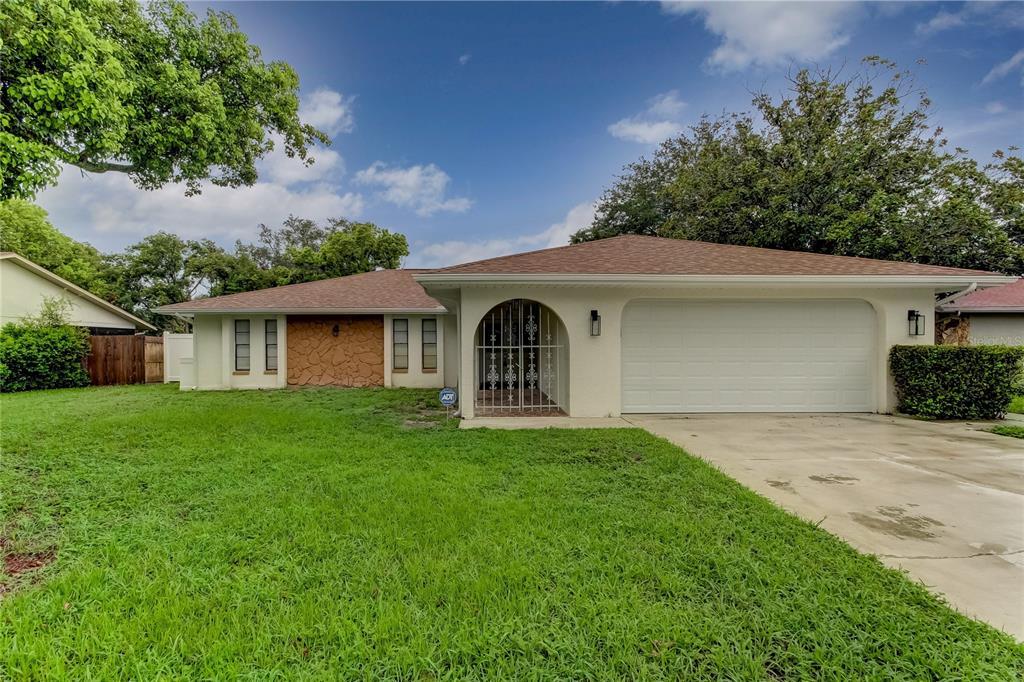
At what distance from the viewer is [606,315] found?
7730mm

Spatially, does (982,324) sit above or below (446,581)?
above

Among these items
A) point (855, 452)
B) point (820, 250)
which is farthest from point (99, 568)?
point (820, 250)

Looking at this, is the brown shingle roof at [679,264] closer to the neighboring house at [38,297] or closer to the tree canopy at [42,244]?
the neighboring house at [38,297]

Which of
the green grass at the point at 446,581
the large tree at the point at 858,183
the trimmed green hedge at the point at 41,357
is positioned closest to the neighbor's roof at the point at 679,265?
the green grass at the point at 446,581

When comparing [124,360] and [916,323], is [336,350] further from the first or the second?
[916,323]

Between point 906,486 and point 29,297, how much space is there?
2373 centimetres

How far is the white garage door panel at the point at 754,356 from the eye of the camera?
26.6ft

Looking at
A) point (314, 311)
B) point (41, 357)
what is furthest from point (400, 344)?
point (41, 357)

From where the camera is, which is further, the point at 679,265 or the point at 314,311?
the point at 314,311

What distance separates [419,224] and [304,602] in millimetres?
21201

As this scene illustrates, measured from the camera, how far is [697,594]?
247 centimetres

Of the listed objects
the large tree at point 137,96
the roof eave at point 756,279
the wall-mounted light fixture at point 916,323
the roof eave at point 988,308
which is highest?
the large tree at point 137,96

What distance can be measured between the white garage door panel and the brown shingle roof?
0.75m

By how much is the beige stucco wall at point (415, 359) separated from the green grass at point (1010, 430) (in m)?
11.7
